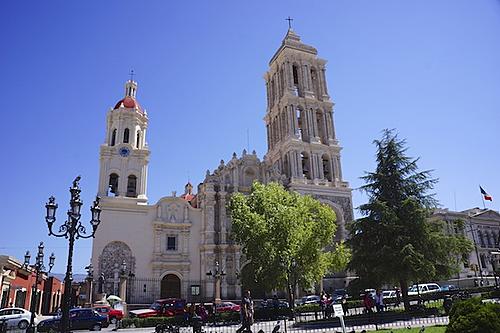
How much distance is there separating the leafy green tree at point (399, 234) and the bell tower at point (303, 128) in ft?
57.2

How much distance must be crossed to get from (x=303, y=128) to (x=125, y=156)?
823 inches

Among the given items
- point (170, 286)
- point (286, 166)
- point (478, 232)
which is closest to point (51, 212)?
point (170, 286)

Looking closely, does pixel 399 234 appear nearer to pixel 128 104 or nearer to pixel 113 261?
pixel 113 261

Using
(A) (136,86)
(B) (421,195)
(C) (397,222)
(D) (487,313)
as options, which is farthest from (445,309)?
(A) (136,86)

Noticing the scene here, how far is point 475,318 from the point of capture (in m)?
8.58

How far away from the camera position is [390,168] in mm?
25672

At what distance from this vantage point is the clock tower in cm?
3894

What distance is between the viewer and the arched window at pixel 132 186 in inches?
1566

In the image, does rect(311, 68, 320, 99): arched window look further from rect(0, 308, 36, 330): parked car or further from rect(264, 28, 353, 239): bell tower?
rect(0, 308, 36, 330): parked car

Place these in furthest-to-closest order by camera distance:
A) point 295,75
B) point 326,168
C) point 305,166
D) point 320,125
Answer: point 295,75 < point 320,125 < point 326,168 < point 305,166

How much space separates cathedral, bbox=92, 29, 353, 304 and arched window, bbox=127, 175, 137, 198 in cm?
10

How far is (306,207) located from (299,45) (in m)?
28.8

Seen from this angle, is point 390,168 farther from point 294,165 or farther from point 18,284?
point 18,284

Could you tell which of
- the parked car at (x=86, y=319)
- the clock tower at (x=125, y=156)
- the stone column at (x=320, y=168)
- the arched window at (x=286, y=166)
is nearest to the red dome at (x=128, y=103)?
the clock tower at (x=125, y=156)
